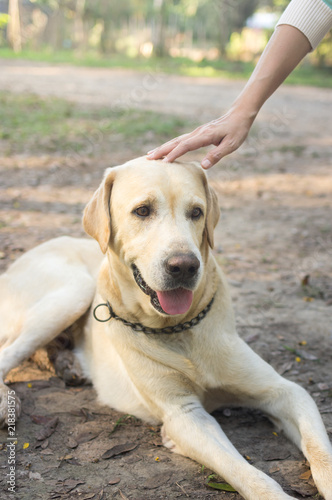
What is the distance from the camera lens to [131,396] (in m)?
3.30

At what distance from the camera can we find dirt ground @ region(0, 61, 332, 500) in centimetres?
267

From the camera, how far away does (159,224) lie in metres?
2.76

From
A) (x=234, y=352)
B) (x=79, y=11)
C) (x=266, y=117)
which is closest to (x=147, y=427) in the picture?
(x=234, y=352)

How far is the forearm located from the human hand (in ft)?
0.21

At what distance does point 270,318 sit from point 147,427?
1515 mm

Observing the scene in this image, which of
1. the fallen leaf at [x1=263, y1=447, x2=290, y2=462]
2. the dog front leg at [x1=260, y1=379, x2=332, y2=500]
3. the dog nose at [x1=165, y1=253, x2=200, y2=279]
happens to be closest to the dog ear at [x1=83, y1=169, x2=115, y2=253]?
the dog nose at [x1=165, y1=253, x2=200, y2=279]

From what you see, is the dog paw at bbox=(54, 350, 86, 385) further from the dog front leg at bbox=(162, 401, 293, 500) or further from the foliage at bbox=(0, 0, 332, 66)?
the foliage at bbox=(0, 0, 332, 66)

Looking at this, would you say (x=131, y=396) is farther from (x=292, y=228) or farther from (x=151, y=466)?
(x=292, y=228)

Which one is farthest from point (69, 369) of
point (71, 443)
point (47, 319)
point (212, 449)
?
point (212, 449)

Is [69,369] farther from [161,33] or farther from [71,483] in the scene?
[161,33]

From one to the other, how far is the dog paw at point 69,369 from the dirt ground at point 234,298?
0.07 m

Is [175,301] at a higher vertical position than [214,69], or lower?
higher

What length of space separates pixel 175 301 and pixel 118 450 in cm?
87

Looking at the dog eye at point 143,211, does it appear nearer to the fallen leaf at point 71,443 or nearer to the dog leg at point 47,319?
the dog leg at point 47,319
